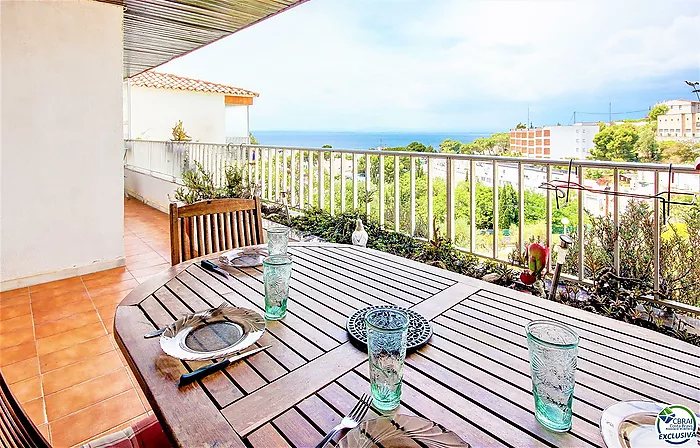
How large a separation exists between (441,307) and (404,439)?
0.63 m

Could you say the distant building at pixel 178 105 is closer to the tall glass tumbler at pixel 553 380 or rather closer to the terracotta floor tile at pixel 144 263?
the terracotta floor tile at pixel 144 263

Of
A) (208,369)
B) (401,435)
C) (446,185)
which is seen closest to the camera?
(401,435)

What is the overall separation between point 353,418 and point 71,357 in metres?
2.42

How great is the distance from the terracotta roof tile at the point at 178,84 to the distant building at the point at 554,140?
1080cm

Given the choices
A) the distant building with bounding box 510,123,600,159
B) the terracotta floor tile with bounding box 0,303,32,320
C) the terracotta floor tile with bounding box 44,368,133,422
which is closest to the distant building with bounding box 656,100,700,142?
the distant building with bounding box 510,123,600,159

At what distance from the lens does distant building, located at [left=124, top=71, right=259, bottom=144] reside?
11.6 m

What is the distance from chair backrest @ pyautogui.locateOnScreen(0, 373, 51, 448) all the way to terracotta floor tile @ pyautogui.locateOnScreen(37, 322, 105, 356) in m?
2.05

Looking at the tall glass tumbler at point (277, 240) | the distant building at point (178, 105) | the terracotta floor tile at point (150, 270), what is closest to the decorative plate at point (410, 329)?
the tall glass tumbler at point (277, 240)

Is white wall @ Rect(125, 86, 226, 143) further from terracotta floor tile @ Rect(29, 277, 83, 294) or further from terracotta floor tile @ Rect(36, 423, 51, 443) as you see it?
terracotta floor tile @ Rect(36, 423, 51, 443)

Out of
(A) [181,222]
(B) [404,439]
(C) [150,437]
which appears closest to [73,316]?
(A) [181,222]

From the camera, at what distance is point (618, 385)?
2.87 ft

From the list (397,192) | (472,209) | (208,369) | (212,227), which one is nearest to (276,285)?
(208,369)

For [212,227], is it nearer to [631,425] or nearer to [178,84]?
[631,425]

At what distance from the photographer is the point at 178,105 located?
12312 mm
